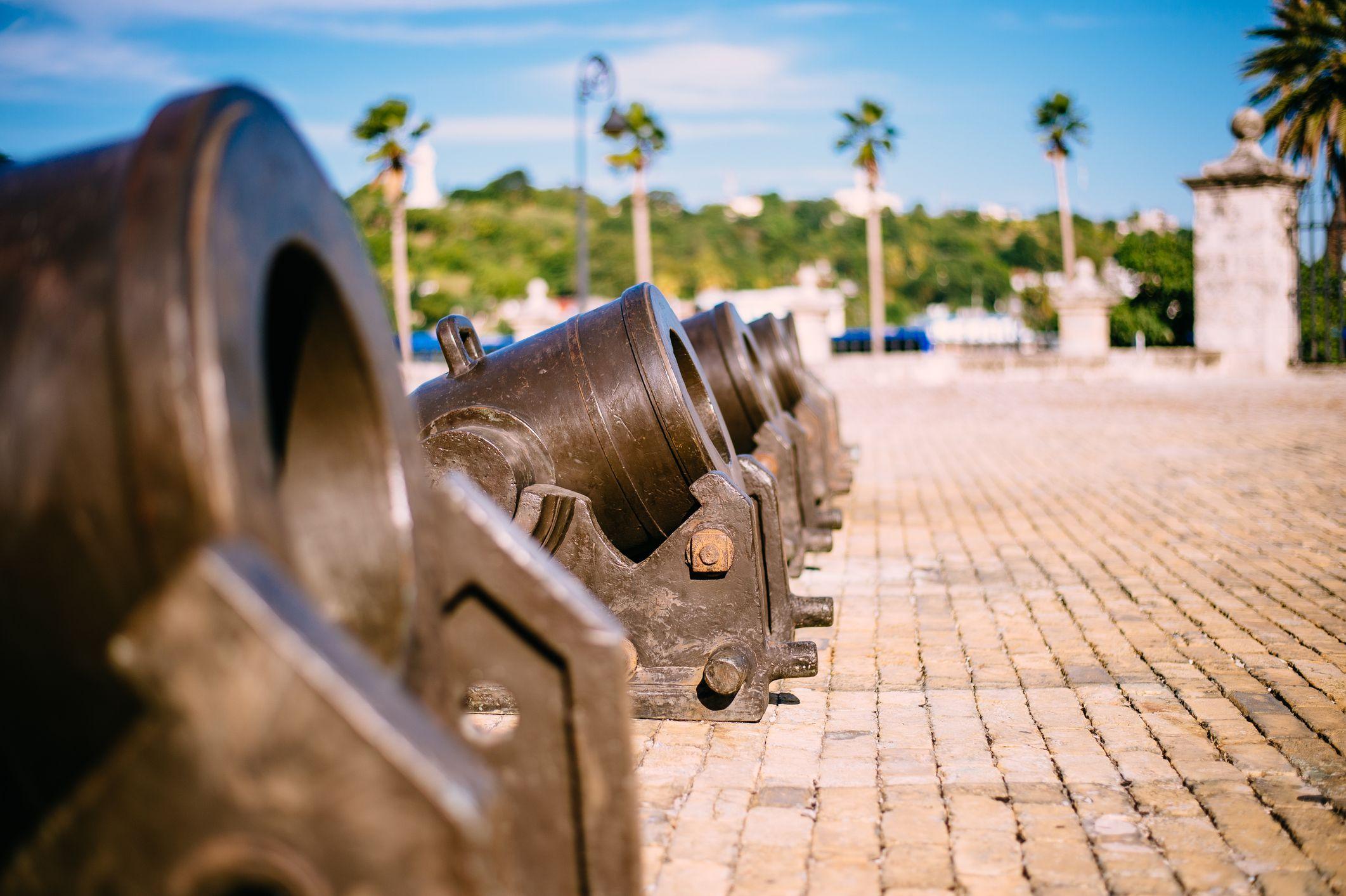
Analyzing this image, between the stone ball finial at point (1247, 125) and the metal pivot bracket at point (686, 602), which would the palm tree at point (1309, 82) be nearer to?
the stone ball finial at point (1247, 125)

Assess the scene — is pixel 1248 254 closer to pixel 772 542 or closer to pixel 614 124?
pixel 614 124

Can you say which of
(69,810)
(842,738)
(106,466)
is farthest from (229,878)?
(842,738)

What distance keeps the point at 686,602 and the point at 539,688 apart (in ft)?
7.51

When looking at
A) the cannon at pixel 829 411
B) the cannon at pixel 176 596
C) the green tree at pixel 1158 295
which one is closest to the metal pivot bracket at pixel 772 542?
the cannon at pixel 176 596

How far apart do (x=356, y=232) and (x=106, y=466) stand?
807 millimetres

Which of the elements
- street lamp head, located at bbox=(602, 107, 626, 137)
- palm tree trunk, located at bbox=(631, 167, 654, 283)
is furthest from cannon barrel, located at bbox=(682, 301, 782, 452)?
palm tree trunk, located at bbox=(631, 167, 654, 283)

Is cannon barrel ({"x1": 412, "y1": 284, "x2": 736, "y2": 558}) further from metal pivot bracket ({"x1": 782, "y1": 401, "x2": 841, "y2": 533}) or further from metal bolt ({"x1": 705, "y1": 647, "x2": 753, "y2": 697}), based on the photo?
metal pivot bracket ({"x1": 782, "y1": 401, "x2": 841, "y2": 533})

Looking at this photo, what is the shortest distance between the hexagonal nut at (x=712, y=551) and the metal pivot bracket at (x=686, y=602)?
0.02 m

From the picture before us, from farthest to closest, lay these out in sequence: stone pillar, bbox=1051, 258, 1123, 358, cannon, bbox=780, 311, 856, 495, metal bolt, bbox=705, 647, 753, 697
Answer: stone pillar, bbox=1051, 258, 1123, 358 → cannon, bbox=780, 311, 856, 495 → metal bolt, bbox=705, 647, 753, 697

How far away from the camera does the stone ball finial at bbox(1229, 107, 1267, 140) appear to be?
23.4 metres

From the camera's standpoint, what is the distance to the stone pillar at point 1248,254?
23.2 meters

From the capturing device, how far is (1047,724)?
13.7 feet

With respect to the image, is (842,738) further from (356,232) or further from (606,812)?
(356,232)

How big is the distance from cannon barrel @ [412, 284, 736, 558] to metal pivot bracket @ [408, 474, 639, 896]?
2.13m
